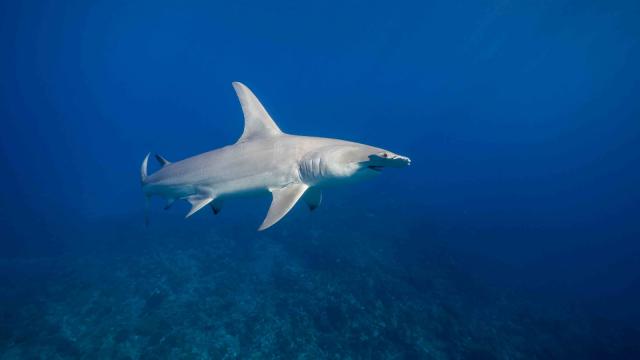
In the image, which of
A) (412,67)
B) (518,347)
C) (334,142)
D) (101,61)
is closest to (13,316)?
(334,142)

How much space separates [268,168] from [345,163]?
1.32 meters

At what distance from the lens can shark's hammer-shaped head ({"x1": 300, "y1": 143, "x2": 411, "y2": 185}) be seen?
2883 mm

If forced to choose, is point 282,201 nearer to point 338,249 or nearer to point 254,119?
point 254,119

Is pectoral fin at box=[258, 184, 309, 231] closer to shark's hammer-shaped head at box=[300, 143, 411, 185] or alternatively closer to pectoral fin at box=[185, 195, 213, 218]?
shark's hammer-shaped head at box=[300, 143, 411, 185]

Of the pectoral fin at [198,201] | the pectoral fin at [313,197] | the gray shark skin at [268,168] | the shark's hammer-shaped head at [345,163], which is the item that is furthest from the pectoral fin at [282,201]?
the pectoral fin at [198,201]

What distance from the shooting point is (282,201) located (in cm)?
359

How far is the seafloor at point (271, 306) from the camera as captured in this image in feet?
24.5

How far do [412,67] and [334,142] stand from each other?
101m

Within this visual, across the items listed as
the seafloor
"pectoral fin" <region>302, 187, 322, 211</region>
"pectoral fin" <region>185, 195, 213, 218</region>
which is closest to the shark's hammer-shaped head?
"pectoral fin" <region>302, 187, 322, 211</region>

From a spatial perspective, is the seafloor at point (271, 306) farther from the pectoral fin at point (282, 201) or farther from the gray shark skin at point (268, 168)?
the pectoral fin at point (282, 201)

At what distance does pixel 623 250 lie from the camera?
37.4 metres

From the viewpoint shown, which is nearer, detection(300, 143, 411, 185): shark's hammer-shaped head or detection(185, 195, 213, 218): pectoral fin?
detection(300, 143, 411, 185): shark's hammer-shaped head

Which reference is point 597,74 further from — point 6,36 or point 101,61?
point 101,61

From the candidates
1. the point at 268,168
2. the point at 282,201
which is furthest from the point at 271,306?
the point at 282,201
